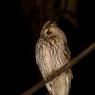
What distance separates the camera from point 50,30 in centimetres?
400

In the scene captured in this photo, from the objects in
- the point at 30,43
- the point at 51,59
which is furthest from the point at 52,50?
the point at 30,43

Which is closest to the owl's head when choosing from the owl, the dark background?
the owl

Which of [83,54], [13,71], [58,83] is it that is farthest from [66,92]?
[13,71]

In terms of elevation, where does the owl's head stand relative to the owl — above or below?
above

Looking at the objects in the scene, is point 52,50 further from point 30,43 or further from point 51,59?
point 30,43

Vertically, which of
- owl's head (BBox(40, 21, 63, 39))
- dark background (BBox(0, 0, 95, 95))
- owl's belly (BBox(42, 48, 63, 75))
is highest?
owl's head (BBox(40, 21, 63, 39))

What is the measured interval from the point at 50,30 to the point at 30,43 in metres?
1.64

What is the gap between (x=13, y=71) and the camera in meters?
5.64

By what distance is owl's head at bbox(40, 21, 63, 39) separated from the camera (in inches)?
156

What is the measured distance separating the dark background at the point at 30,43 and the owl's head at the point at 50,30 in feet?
4.41

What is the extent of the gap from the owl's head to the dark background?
4.41ft

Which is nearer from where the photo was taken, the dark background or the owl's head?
the owl's head

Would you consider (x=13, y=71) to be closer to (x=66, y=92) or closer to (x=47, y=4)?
(x=47, y=4)

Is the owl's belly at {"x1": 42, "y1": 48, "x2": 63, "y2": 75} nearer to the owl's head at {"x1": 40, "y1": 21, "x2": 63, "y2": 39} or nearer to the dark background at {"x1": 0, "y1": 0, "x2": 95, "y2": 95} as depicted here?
the owl's head at {"x1": 40, "y1": 21, "x2": 63, "y2": 39}
